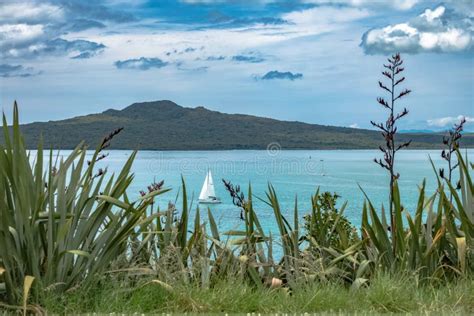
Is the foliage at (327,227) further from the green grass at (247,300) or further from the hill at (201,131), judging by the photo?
the hill at (201,131)

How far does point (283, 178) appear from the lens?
96.5m

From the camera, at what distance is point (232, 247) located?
5875 mm

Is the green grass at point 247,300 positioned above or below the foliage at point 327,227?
below

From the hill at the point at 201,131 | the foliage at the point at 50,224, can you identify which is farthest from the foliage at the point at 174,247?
the hill at the point at 201,131

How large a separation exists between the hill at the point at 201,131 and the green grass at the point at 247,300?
209ft

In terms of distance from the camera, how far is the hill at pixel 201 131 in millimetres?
74625

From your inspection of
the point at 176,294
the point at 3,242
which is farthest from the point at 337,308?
the point at 3,242

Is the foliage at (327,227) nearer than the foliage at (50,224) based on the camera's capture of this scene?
Answer: No

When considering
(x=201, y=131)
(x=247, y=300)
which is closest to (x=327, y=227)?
(x=247, y=300)

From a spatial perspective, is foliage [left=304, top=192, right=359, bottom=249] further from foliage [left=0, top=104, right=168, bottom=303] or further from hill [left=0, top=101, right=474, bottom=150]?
hill [left=0, top=101, right=474, bottom=150]

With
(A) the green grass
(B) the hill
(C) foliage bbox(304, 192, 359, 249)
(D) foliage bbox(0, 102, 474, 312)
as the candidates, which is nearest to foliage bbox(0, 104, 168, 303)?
(D) foliage bbox(0, 102, 474, 312)

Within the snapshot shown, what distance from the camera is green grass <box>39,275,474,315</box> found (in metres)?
4.80

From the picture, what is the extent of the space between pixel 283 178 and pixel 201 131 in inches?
860

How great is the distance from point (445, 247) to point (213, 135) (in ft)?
236
